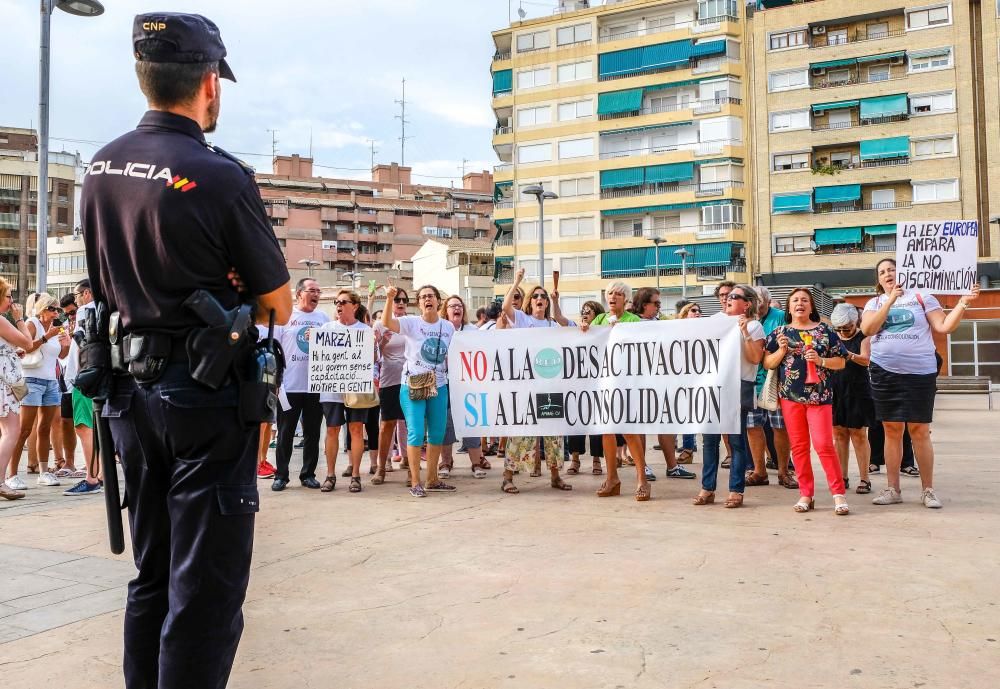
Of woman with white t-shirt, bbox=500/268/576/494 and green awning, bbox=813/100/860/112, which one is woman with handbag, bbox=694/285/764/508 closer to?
woman with white t-shirt, bbox=500/268/576/494

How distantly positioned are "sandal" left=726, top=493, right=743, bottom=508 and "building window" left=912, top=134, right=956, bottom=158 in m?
50.3

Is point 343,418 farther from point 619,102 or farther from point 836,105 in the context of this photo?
point 619,102

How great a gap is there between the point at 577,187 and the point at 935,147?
22.1 metres

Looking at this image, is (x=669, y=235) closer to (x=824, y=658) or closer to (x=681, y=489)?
(x=681, y=489)

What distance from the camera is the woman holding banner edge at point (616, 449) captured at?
8.39 meters

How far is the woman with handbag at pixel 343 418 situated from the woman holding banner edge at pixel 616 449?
258cm

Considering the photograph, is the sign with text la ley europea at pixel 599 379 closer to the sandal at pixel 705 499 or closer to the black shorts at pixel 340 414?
the sandal at pixel 705 499

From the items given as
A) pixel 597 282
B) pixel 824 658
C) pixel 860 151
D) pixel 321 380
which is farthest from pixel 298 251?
pixel 824 658

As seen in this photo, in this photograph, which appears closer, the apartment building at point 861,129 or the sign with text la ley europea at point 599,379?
the sign with text la ley europea at point 599,379

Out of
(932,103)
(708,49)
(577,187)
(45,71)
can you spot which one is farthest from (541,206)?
(45,71)

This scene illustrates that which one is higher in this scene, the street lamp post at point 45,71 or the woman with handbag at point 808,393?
the street lamp post at point 45,71

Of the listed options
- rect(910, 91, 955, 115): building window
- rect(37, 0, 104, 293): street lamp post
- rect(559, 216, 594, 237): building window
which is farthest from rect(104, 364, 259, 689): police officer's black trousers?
rect(559, 216, 594, 237): building window

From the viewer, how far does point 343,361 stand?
9695mm

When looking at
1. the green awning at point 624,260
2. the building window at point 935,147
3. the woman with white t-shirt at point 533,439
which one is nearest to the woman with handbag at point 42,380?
the woman with white t-shirt at point 533,439
